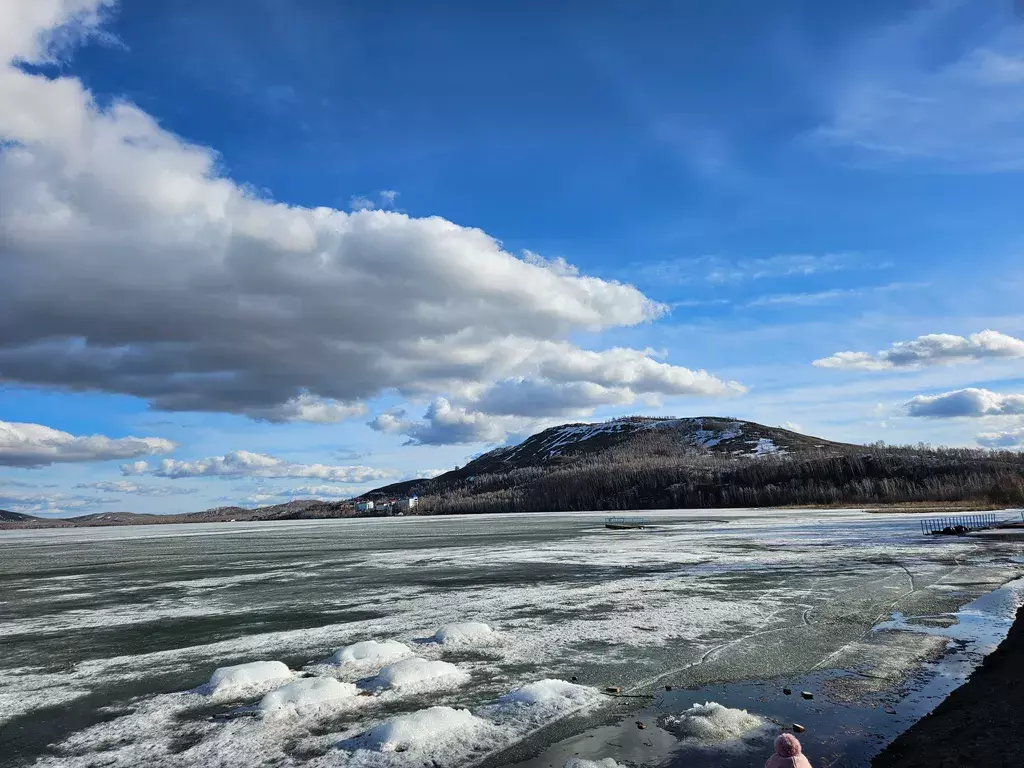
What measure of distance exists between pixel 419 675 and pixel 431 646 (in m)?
2.32

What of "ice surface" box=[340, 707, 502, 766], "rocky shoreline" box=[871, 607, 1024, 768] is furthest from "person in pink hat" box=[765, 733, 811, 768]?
"ice surface" box=[340, 707, 502, 766]

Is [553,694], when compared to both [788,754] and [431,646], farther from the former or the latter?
[788,754]

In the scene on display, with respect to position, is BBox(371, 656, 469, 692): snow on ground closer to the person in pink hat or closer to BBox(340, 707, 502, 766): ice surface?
BBox(340, 707, 502, 766): ice surface

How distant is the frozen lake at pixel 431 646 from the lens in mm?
8594

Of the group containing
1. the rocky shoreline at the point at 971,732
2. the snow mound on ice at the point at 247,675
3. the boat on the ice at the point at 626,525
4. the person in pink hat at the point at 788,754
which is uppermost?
the person in pink hat at the point at 788,754

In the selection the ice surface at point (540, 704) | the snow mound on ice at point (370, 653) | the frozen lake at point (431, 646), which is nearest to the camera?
the frozen lake at point (431, 646)

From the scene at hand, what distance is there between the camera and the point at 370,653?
486 inches

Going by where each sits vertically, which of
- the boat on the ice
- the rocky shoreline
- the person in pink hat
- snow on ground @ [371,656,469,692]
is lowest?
the boat on the ice

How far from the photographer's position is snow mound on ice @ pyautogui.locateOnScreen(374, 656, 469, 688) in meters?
10.8

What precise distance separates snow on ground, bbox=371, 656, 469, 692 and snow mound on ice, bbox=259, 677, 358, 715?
61 centimetres

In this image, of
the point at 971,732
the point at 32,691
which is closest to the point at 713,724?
the point at 971,732

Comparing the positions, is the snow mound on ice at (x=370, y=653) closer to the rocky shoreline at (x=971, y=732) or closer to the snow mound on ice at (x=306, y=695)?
the snow mound on ice at (x=306, y=695)

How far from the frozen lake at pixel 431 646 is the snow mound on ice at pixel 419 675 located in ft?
0.14

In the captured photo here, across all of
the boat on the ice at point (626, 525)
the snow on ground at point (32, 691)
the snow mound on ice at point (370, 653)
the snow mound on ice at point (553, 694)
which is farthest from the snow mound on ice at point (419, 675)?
the boat on the ice at point (626, 525)
